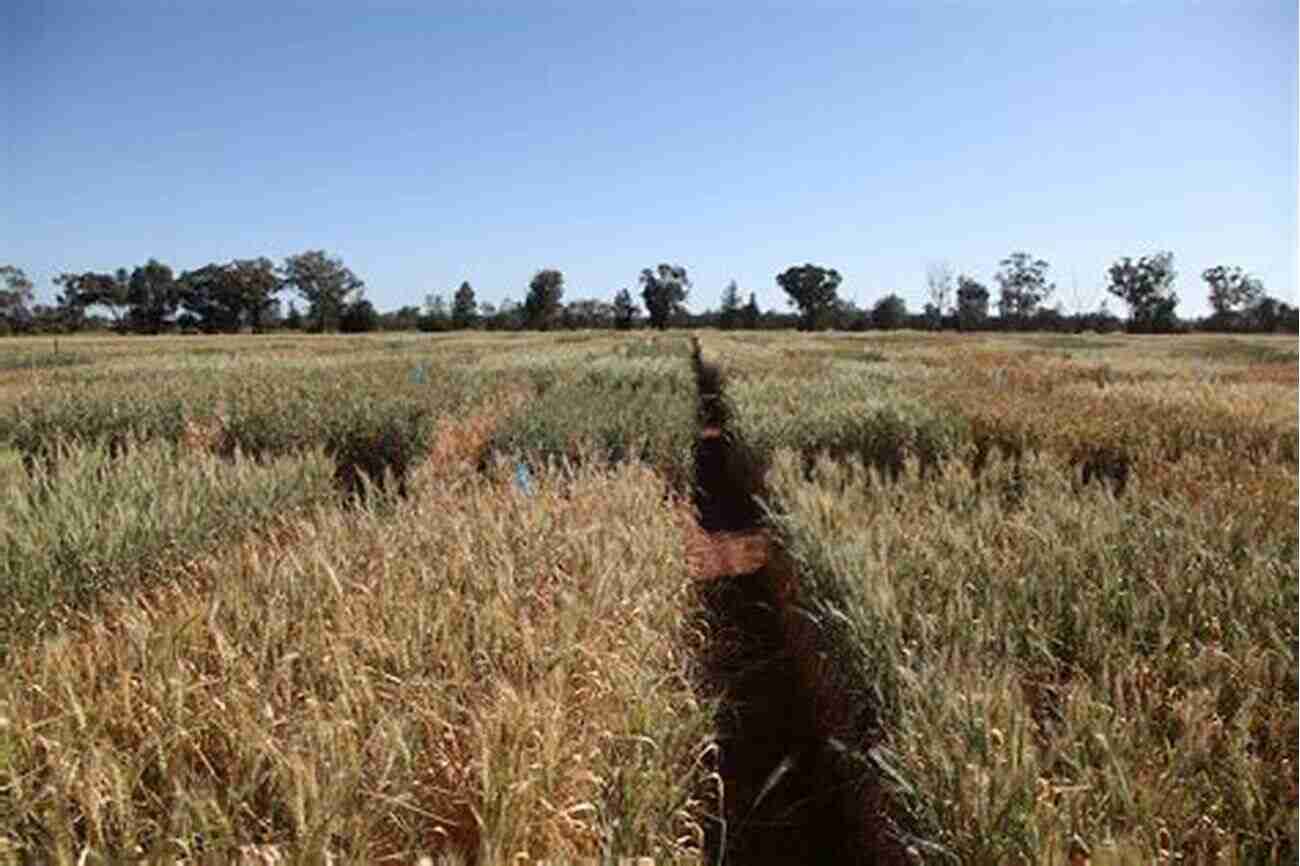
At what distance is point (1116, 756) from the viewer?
7.45ft

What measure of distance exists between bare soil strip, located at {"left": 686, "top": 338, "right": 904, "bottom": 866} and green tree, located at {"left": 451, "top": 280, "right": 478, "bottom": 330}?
7995 cm

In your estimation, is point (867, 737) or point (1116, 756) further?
point (867, 737)

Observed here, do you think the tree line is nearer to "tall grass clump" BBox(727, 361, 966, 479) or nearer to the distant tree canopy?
the distant tree canopy

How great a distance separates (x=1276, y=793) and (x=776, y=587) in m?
3.70

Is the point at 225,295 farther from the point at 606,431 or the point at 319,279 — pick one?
the point at 606,431

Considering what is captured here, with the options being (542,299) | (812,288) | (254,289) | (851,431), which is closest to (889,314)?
(812,288)

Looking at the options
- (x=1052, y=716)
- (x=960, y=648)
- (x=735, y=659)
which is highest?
(x=960, y=648)

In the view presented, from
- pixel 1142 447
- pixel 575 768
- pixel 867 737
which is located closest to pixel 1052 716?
pixel 867 737

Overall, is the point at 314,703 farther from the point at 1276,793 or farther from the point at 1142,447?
the point at 1142,447

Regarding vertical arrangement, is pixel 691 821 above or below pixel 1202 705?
below

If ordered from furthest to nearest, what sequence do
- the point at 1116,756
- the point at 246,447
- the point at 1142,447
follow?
the point at 246,447 < the point at 1142,447 < the point at 1116,756

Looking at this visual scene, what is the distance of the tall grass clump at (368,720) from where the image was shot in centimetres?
219

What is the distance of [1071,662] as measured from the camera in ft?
11.2

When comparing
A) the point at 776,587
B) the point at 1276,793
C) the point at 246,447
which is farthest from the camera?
the point at 246,447
